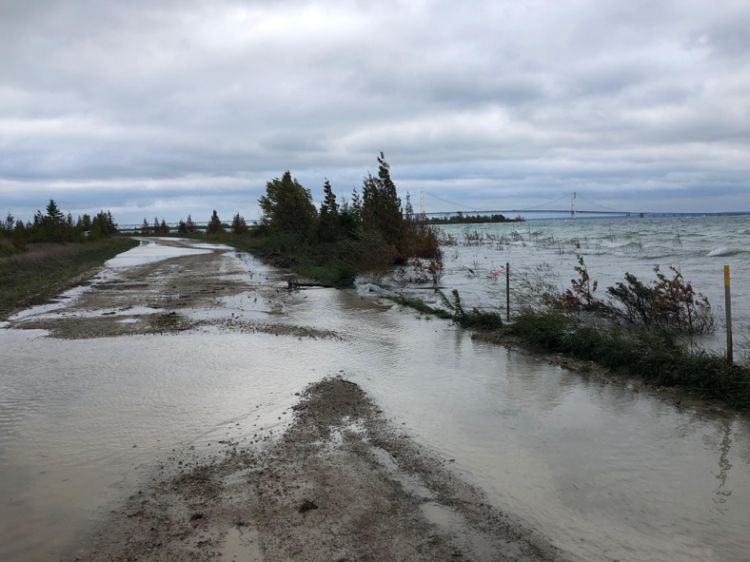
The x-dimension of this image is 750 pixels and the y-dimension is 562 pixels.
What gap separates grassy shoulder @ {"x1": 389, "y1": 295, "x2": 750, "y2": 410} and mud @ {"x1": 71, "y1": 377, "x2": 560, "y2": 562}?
Result: 3656 mm

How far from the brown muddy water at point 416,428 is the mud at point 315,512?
9.6 inches

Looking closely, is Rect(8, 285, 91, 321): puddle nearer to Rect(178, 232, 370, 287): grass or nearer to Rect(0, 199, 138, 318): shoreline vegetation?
Rect(0, 199, 138, 318): shoreline vegetation

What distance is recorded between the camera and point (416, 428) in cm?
576

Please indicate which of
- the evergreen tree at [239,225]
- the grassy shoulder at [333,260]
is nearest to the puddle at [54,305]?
the grassy shoulder at [333,260]

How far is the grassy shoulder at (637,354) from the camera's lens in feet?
21.1

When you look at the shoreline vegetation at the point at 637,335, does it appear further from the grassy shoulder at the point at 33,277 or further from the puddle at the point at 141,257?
the puddle at the point at 141,257

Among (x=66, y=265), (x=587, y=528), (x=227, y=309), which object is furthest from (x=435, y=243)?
(x=587, y=528)

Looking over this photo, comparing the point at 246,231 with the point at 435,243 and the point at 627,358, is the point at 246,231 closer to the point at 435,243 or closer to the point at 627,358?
the point at 435,243

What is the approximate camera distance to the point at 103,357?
9.16 metres

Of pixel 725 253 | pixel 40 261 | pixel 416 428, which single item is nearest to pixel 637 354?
pixel 416 428

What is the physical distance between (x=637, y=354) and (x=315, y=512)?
531 centimetres

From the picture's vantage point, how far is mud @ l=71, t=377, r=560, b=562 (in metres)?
3.57

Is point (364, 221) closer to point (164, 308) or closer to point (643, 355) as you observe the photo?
point (164, 308)

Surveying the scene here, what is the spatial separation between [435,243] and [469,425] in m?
19.1
